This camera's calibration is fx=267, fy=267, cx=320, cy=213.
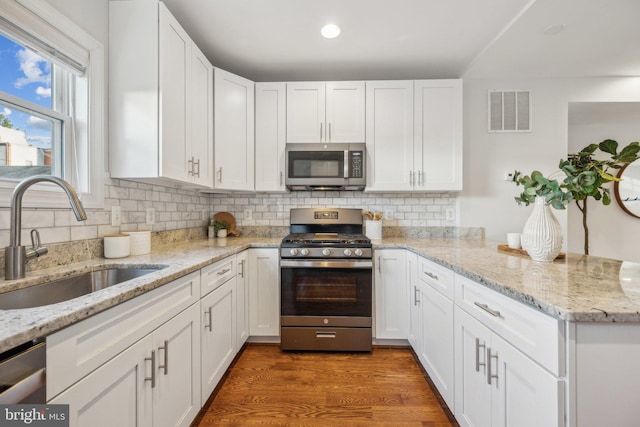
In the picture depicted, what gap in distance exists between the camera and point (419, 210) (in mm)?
2758

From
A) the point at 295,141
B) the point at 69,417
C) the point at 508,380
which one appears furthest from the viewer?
the point at 295,141

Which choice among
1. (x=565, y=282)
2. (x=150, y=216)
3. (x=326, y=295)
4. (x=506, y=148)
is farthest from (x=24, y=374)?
(x=506, y=148)

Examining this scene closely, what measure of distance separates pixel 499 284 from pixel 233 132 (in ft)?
7.28

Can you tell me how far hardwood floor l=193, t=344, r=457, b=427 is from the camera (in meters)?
1.50

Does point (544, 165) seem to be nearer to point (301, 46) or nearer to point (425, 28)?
point (425, 28)

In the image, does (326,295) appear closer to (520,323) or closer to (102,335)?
(520,323)

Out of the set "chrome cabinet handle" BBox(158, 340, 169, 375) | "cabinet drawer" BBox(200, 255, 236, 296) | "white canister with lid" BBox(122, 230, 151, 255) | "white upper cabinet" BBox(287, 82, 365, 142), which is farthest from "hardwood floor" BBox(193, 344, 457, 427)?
"white upper cabinet" BBox(287, 82, 365, 142)

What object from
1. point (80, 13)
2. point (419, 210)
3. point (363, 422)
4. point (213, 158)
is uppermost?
point (80, 13)

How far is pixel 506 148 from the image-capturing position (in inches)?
103

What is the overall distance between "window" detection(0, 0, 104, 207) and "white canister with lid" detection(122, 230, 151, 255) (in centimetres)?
25

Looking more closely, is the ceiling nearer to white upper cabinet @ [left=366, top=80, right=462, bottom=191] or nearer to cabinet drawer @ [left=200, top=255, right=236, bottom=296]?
white upper cabinet @ [left=366, top=80, right=462, bottom=191]

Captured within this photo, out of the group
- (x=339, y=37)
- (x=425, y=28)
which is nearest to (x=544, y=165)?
(x=425, y=28)

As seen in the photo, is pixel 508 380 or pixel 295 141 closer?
pixel 508 380

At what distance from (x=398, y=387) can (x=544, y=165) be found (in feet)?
8.09
